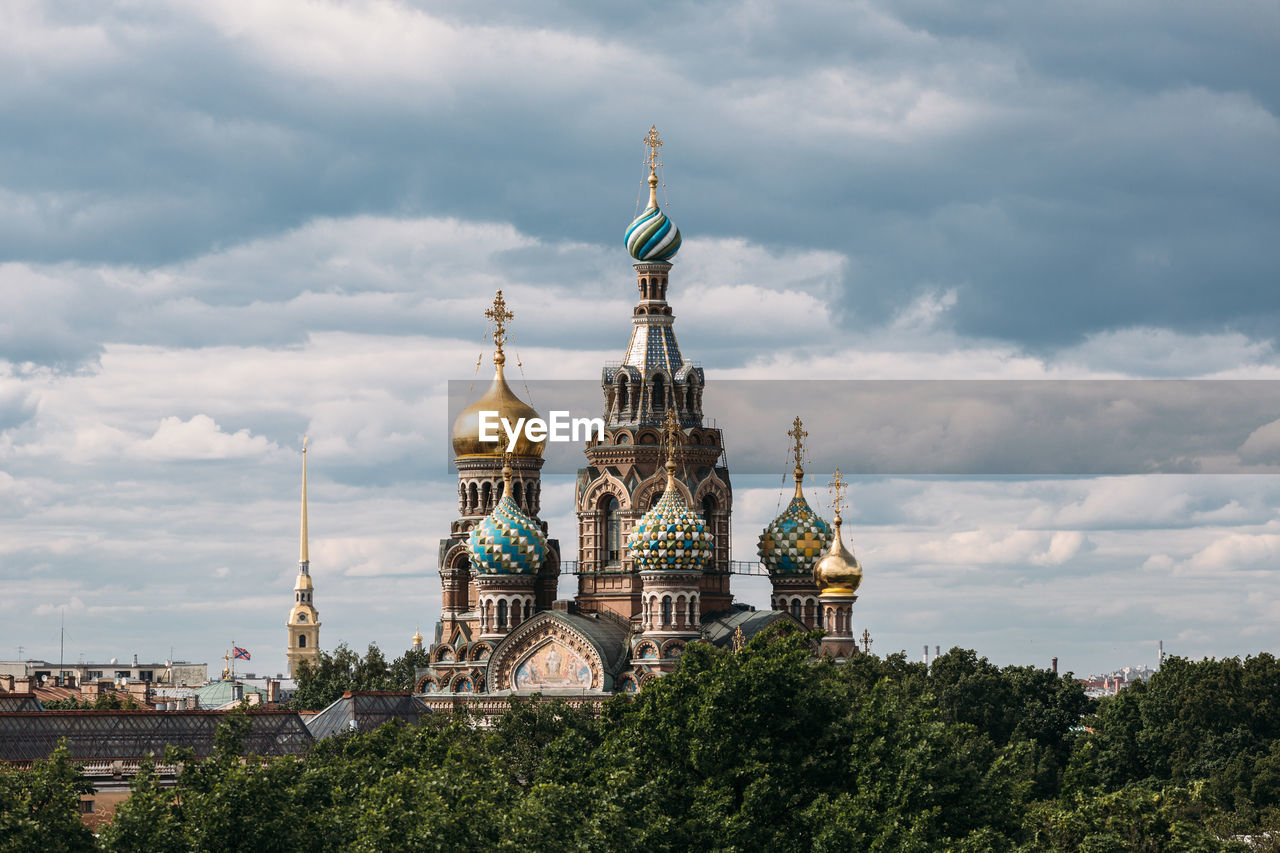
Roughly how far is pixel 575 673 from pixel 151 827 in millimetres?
37413

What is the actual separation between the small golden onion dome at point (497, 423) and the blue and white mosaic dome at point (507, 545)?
5.14 metres

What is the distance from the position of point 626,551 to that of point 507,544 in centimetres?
412

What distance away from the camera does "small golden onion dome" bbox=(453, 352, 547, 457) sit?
249ft

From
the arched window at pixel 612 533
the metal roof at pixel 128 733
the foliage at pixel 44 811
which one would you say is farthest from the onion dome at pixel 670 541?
the foliage at pixel 44 811

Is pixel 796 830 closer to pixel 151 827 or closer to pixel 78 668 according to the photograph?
pixel 151 827

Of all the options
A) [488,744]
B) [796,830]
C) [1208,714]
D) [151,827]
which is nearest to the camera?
[151,827]

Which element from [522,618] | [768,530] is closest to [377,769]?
[522,618]

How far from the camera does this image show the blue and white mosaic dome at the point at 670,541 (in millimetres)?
65938

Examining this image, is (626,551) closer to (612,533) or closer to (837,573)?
(612,533)

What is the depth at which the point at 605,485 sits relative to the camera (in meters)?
71.8

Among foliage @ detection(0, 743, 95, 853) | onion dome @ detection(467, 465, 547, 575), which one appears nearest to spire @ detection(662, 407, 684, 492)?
onion dome @ detection(467, 465, 547, 575)

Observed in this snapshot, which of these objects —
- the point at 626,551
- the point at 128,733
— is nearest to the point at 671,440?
the point at 626,551

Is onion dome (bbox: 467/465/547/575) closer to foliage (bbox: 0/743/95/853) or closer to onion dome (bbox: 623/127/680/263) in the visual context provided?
onion dome (bbox: 623/127/680/263)

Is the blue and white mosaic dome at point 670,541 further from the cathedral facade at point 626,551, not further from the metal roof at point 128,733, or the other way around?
the metal roof at point 128,733
